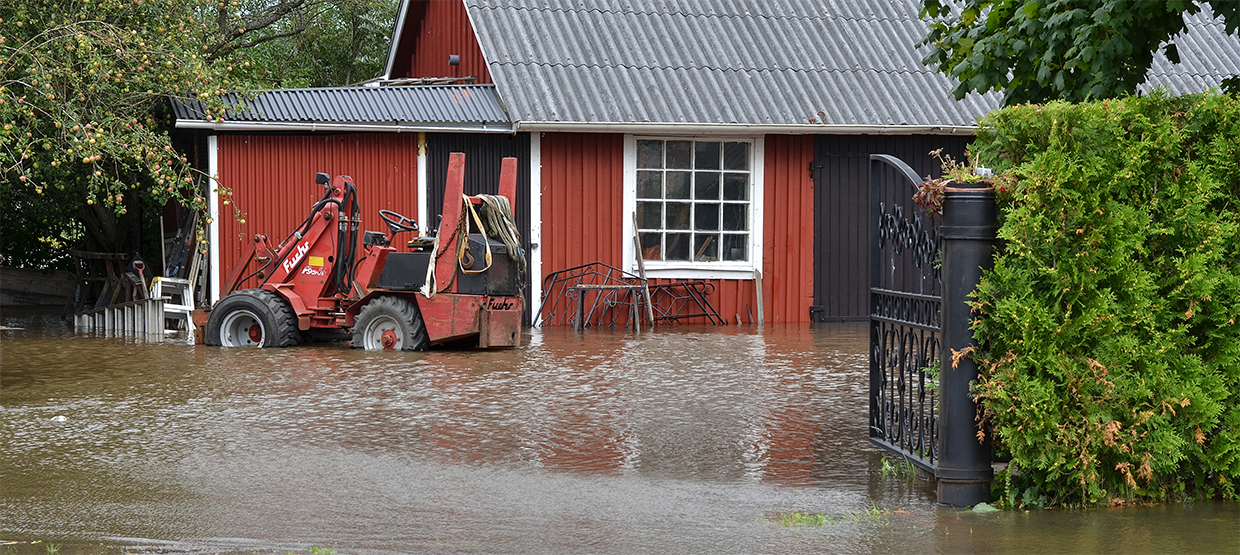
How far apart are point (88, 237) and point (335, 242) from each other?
6.43 metres

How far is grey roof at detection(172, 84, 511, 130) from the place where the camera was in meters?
14.3

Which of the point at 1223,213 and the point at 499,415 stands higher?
the point at 1223,213

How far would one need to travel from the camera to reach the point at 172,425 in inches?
309

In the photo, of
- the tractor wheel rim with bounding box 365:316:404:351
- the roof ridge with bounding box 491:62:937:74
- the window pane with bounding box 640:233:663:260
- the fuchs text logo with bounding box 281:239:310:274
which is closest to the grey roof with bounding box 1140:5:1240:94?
the roof ridge with bounding box 491:62:937:74

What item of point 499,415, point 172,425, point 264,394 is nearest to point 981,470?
point 499,415

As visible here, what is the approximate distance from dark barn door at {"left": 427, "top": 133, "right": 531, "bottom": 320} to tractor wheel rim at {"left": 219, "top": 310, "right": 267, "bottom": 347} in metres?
2.82

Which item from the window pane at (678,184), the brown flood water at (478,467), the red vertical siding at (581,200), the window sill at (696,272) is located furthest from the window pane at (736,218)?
the brown flood water at (478,467)

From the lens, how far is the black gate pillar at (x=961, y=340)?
5672 mm

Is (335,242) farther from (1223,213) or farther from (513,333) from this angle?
(1223,213)

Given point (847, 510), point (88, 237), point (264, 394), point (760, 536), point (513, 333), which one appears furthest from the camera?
point (88, 237)

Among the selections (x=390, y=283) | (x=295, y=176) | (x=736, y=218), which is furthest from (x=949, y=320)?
(x=295, y=176)

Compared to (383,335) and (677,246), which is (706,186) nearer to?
(677,246)

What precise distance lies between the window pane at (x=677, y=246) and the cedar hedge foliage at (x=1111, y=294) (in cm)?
996

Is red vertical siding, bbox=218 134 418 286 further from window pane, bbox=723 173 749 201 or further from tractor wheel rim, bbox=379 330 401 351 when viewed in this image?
window pane, bbox=723 173 749 201
